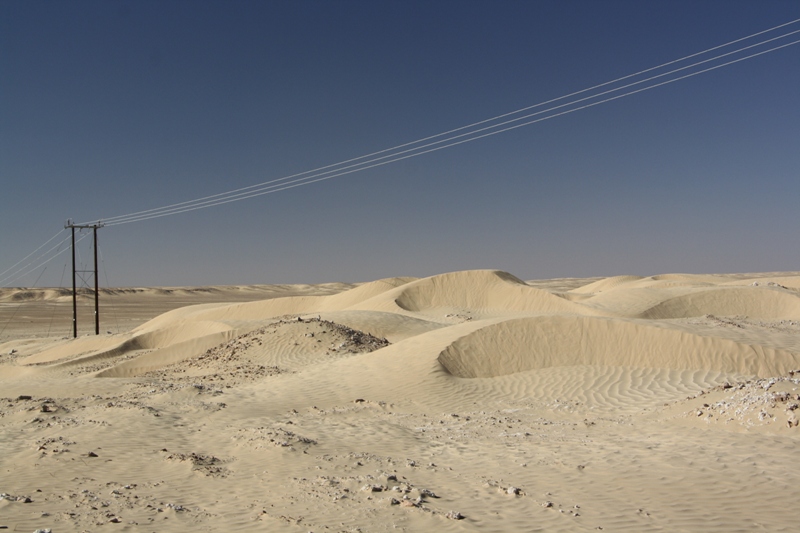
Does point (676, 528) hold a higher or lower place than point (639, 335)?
lower

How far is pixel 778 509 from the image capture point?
5.87 m

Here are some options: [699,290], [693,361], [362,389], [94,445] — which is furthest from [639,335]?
[699,290]

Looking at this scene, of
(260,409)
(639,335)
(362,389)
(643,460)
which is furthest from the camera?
(639,335)

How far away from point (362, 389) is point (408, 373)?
1.33m

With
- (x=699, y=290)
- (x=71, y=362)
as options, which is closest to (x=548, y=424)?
(x=71, y=362)

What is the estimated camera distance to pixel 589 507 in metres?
6.20

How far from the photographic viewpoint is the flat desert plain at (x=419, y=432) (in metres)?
6.17

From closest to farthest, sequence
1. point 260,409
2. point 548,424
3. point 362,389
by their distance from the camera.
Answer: point 548,424 < point 260,409 < point 362,389

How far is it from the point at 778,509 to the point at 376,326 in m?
19.7

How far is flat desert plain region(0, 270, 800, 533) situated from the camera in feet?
20.2

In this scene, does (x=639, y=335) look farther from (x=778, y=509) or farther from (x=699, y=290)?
(x=699, y=290)

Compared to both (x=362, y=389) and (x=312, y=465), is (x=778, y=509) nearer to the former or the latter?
(x=312, y=465)

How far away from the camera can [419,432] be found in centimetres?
1029

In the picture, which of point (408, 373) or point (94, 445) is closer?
point (94, 445)
